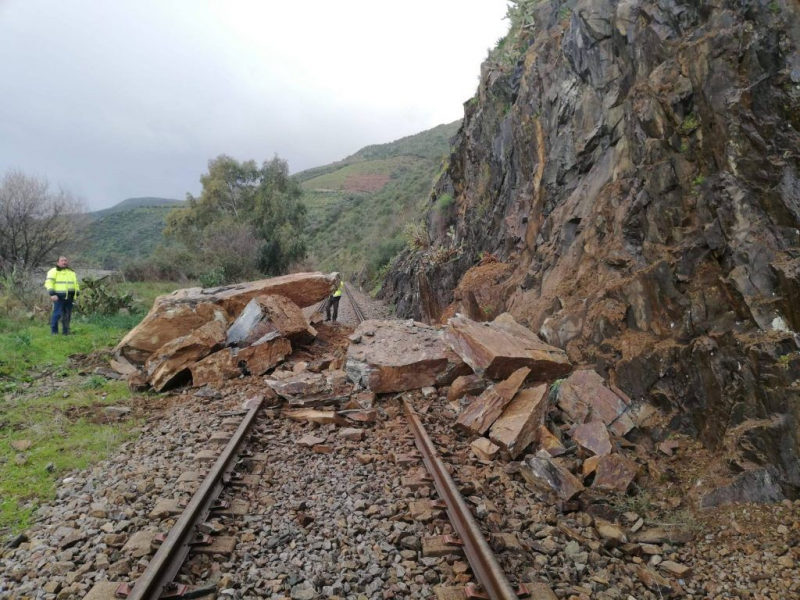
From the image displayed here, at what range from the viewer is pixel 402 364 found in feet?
26.4

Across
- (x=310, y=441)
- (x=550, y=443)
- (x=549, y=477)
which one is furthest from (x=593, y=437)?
(x=310, y=441)

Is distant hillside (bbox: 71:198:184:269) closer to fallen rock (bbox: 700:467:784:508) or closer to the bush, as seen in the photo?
the bush

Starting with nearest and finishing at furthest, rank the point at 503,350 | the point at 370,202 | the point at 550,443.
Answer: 1. the point at 550,443
2. the point at 503,350
3. the point at 370,202

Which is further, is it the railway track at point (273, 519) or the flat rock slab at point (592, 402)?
the flat rock slab at point (592, 402)

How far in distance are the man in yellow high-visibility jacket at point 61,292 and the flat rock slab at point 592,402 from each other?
37.7 feet

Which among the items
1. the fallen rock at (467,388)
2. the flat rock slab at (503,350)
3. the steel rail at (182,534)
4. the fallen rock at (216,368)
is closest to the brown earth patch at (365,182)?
the fallen rock at (216,368)

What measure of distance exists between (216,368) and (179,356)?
79cm

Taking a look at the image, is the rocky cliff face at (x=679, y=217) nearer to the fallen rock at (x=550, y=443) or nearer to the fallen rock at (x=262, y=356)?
the fallen rock at (x=550, y=443)

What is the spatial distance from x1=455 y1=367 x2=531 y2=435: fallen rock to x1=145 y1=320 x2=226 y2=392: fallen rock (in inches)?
209

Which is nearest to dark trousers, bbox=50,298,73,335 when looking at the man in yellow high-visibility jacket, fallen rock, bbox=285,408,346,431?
the man in yellow high-visibility jacket

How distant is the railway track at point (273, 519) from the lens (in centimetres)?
343

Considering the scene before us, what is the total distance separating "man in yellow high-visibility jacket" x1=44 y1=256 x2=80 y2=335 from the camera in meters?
11.8

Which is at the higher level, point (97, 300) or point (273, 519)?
point (97, 300)

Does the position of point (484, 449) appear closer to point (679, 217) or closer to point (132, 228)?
point (679, 217)
